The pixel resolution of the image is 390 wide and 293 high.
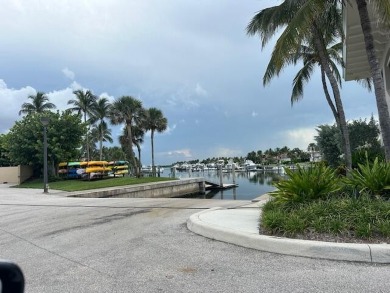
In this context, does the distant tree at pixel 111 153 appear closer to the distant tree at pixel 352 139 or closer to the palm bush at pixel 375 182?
the distant tree at pixel 352 139

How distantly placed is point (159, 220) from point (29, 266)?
4.15 meters

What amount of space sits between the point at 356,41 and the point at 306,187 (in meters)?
11.1

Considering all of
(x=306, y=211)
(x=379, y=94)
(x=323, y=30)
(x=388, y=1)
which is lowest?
(x=306, y=211)

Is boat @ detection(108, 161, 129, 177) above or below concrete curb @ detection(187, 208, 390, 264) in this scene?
above

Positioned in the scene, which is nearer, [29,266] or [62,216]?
[29,266]

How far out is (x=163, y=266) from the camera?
219 inches

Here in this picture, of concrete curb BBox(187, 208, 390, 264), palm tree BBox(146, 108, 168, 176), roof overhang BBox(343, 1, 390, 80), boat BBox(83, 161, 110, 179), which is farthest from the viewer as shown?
palm tree BBox(146, 108, 168, 176)

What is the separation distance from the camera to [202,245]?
22.0 feet

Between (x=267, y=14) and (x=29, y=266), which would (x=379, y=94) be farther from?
(x=29, y=266)

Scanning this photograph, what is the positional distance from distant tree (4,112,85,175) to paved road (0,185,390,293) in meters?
29.8

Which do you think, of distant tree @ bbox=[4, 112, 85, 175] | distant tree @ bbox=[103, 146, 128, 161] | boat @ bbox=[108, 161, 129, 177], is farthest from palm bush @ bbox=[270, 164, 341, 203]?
distant tree @ bbox=[103, 146, 128, 161]

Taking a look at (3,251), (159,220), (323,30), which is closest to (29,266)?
(3,251)

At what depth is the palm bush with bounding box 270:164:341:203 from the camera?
25.5ft

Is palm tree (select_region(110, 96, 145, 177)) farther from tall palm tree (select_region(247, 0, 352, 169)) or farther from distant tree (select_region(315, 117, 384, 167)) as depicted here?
tall palm tree (select_region(247, 0, 352, 169))
